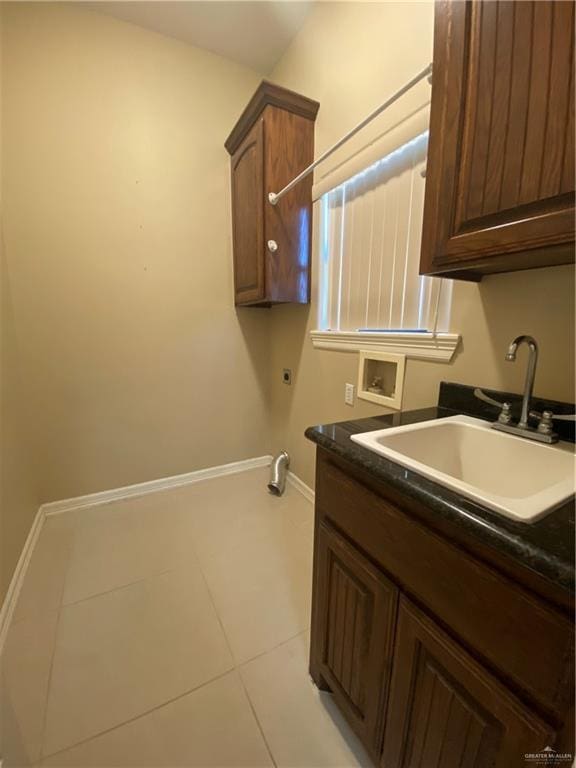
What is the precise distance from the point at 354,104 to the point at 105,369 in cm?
202

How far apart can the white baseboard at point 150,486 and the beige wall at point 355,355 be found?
1.55 ft

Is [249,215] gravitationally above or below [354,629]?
above

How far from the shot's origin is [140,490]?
7.32ft

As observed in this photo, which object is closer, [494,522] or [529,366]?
[494,522]

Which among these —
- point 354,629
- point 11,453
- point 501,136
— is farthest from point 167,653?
point 501,136

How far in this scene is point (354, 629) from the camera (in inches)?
32.2

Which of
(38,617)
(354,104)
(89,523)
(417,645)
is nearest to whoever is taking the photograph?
(417,645)

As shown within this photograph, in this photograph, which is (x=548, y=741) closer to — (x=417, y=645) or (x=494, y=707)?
(x=494, y=707)

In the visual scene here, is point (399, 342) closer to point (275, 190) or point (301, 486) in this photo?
point (275, 190)

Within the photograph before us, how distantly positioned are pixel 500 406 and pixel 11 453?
2.12m

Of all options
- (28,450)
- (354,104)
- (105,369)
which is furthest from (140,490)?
(354,104)

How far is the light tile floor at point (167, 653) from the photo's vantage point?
35.8 inches

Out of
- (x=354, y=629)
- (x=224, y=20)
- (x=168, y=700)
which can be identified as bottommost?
(x=168, y=700)

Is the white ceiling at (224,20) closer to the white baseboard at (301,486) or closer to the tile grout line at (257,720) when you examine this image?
the white baseboard at (301,486)
